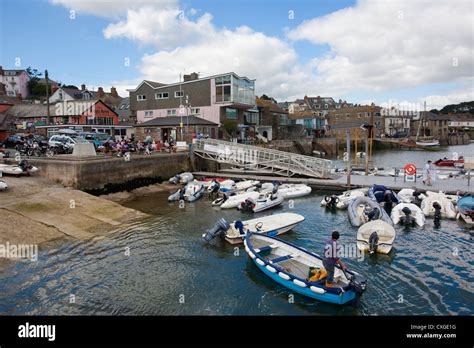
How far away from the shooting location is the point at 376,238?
562 inches

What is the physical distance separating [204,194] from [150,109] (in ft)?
107

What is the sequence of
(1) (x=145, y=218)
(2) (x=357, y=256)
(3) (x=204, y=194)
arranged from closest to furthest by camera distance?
(2) (x=357, y=256) → (1) (x=145, y=218) → (3) (x=204, y=194)

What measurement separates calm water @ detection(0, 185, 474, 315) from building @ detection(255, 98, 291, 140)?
49.7m

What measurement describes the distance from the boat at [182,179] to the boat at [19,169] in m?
11.5

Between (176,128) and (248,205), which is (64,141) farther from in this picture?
(248,205)

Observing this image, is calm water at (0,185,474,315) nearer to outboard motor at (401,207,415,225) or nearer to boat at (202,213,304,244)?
boat at (202,213,304,244)

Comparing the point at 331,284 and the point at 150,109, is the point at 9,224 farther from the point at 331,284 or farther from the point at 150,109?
the point at 150,109

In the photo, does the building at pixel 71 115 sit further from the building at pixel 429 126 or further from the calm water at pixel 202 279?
the building at pixel 429 126

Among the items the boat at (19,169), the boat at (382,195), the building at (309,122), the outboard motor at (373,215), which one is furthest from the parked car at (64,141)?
the building at (309,122)

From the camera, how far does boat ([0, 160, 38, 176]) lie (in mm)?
23719

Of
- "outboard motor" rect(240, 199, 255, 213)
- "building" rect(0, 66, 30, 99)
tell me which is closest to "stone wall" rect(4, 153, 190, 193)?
"outboard motor" rect(240, 199, 255, 213)

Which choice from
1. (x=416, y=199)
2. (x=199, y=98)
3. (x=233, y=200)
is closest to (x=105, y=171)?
(x=233, y=200)
